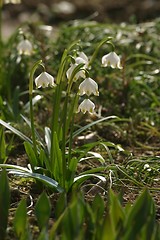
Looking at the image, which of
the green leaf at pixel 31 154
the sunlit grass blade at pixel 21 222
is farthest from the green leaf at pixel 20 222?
the green leaf at pixel 31 154

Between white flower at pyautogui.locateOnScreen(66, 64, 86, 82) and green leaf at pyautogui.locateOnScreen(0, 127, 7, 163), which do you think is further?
green leaf at pyautogui.locateOnScreen(0, 127, 7, 163)

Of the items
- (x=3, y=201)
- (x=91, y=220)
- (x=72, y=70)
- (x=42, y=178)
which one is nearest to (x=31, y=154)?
(x=42, y=178)

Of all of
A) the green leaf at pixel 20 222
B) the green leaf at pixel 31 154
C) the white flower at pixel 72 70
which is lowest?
the green leaf at pixel 20 222

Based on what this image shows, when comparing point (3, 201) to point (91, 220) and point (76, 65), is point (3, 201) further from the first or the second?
point (76, 65)

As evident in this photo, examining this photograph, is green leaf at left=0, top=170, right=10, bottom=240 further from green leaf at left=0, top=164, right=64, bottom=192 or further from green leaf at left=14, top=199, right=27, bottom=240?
green leaf at left=0, top=164, right=64, bottom=192

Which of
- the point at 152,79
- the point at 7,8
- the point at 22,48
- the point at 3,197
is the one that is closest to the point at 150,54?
the point at 152,79

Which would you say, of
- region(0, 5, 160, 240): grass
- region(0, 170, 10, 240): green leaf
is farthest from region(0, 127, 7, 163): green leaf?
region(0, 170, 10, 240): green leaf

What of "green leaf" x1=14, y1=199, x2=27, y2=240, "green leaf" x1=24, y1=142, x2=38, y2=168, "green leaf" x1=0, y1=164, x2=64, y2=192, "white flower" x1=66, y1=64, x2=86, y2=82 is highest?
"white flower" x1=66, y1=64, x2=86, y2=82

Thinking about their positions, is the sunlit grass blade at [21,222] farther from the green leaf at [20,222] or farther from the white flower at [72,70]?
the white flower at [72,70]
